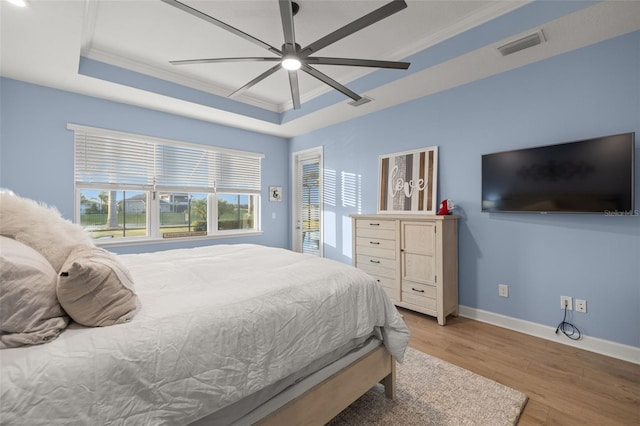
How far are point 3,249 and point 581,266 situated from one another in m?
3.55

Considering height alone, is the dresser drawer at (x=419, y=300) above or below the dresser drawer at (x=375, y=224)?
below

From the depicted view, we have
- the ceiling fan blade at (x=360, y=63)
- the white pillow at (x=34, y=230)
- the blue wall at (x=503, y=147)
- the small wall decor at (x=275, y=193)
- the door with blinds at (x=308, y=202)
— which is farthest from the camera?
the small wall decor at (x=275, y=193)

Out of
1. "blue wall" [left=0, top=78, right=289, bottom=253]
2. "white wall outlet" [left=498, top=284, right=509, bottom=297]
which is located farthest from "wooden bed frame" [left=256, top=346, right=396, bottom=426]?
"blue wall" [left=0, top=78, right=289, bottom=253]

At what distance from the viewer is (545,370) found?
6.64ft

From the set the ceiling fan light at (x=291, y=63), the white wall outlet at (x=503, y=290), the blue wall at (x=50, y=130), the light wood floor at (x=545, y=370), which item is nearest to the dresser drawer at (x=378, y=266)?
the light wood floor at (x=545, y=370)

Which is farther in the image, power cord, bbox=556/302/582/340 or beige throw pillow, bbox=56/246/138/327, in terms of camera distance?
power cord, bbox=556/302/582/340

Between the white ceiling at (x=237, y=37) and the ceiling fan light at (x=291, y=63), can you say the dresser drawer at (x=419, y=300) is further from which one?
the ceiling fan light at (x=291, y=63)

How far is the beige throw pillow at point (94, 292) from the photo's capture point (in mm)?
874

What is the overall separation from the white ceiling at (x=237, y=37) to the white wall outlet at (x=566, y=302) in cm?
214

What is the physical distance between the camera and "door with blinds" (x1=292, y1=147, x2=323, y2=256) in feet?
15.5

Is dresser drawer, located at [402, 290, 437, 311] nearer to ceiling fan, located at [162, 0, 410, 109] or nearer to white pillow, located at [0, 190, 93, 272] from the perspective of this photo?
ceiling fan, located at [162, 0, 410, 109]

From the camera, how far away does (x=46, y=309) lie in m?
0.86

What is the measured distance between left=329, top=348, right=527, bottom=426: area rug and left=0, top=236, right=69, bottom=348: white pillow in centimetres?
140

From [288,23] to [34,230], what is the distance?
161 centimetres
